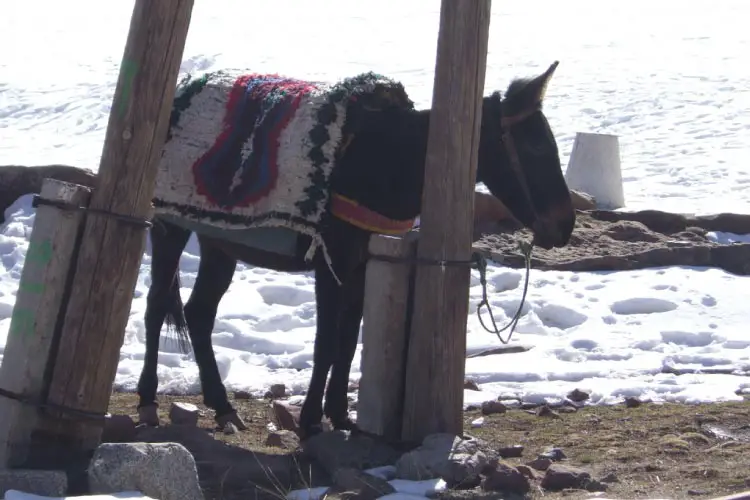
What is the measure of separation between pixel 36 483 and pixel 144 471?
0.36 meters

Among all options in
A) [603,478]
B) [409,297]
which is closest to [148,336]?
[409,297]

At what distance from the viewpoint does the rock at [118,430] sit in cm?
516

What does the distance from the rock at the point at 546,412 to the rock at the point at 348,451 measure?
4.56 ft

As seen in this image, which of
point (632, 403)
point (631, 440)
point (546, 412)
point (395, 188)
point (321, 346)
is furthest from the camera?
point (632, 403)

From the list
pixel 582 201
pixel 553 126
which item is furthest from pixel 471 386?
pixel 553 126

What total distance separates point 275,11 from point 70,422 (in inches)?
914

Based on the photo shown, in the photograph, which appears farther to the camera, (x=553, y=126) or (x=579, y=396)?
(x=553, y=126)

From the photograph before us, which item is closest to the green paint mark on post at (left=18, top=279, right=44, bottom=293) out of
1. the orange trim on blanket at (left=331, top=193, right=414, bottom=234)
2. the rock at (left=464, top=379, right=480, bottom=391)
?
the orange trim on blanket at (left=331, top=193, right=414, bottom=234)

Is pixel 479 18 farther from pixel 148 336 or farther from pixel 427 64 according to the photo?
pixel 427 64

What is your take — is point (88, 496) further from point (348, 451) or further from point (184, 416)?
point (184, 416)

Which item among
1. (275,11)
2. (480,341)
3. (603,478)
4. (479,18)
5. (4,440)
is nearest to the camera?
(4,440)

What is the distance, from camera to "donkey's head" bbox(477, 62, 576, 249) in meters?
5.54

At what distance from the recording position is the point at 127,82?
423 cm

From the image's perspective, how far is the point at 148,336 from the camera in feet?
20.8
